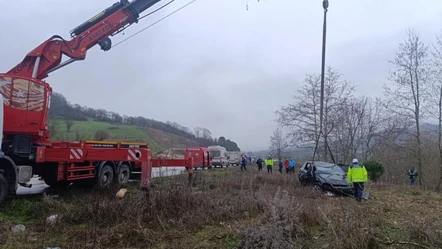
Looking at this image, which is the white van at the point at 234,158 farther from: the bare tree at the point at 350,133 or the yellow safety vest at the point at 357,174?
the yellow safety vest at the point at 357,174

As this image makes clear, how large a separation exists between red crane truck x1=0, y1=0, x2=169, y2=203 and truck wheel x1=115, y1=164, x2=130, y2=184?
0.58m

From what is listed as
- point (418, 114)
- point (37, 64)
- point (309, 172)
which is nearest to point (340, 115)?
point (418, 114)

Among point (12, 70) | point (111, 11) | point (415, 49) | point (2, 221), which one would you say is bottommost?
point (2, 221)

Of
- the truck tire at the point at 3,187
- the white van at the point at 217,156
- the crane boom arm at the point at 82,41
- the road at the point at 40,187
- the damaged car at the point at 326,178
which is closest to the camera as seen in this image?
the truck tire at the point at 3,187

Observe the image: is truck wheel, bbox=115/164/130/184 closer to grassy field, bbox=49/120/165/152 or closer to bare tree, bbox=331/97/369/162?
grassy field, bbox=49/120/165/152

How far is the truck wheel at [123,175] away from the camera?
44.0 ft

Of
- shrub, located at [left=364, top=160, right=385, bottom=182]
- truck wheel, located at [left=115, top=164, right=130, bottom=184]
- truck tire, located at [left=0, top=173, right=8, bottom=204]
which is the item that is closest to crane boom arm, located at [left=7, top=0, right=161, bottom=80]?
truck tire, located at [left=0, top=173, right=8, bottom=204]

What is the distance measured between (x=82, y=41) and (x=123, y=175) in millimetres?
5331

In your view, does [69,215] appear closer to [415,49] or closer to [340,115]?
[415,49]

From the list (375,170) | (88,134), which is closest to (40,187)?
(375,170)

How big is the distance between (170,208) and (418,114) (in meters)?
23.7

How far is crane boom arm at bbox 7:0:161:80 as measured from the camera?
1130cm

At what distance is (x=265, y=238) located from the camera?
201 inches

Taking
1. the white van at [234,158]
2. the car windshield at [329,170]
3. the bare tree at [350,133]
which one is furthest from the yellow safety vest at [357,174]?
the white van at [234,158]
